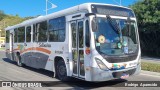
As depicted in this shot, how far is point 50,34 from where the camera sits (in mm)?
13109

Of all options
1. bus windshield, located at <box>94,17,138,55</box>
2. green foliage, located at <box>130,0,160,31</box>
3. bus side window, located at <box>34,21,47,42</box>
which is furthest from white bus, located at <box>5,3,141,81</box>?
green foliage, located at <box>130,0,160,31</box>

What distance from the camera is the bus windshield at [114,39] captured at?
9.80m

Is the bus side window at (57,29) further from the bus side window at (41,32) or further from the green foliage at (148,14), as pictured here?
the green foliage at (148,14)

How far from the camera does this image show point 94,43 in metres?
9.70

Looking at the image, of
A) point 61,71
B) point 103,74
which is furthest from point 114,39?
point 61,71

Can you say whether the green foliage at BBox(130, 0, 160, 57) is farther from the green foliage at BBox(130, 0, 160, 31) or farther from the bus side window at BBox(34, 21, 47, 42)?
the bus side window at BBox(34, 21, 47, 42)

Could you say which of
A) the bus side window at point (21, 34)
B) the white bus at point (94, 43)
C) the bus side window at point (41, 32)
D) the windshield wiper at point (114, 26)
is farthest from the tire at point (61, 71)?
the bus side window at point (21, 34)

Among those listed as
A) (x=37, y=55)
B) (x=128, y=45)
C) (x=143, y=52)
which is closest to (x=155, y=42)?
(x=143, y=52)

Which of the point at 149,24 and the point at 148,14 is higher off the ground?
the point at 148,14

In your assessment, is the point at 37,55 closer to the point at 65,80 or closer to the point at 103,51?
the point at 65,80

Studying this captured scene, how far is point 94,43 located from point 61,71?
2.93 meters

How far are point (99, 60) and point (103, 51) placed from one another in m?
0.37

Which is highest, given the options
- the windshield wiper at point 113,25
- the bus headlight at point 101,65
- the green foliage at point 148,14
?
the green foliage at point 148,14

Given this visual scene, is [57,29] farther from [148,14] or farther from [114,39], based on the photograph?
[148,14]
